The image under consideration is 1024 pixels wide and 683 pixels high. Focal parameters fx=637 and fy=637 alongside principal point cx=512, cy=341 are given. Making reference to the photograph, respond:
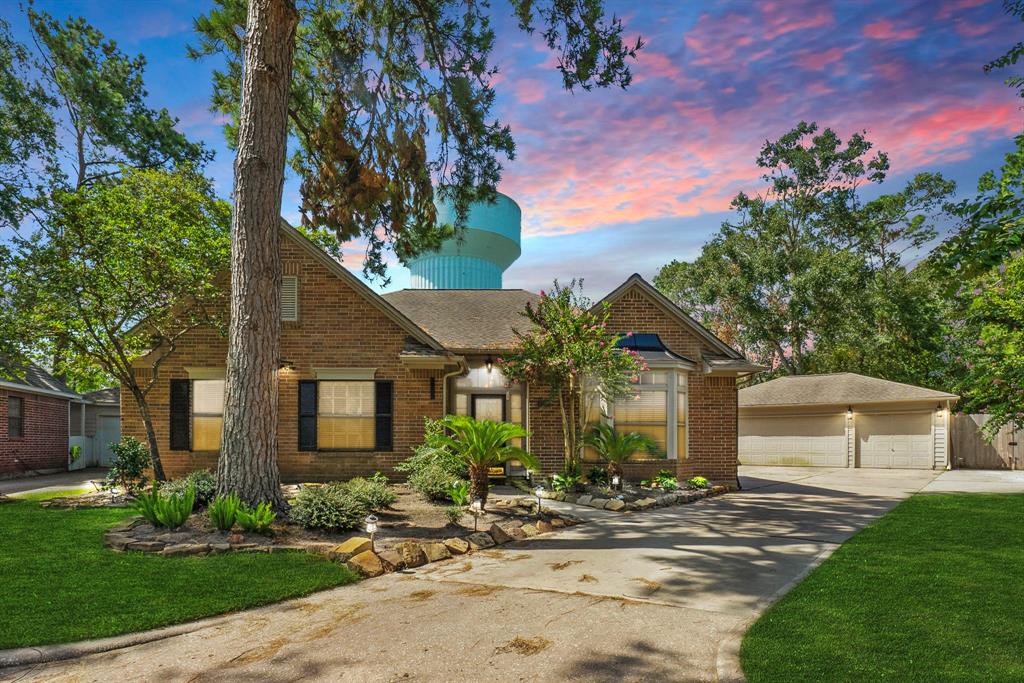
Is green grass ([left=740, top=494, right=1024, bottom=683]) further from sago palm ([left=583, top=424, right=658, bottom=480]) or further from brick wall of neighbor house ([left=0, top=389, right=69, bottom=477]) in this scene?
brick wall of neighbor house ([left=0, top=389, right=69, bottom=477])

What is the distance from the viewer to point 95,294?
13.1 m

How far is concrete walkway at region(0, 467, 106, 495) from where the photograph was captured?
1572 centimetres

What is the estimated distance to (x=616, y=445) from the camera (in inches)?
546

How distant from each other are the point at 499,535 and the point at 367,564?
7.93 ft

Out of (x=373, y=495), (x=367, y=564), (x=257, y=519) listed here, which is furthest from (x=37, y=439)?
(x=367, y=564)

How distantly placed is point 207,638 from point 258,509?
343 cm

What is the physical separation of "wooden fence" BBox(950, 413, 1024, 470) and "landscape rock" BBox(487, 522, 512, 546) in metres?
22.5

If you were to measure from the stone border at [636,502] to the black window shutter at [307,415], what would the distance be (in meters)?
5.62

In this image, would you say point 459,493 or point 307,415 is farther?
point 307,415

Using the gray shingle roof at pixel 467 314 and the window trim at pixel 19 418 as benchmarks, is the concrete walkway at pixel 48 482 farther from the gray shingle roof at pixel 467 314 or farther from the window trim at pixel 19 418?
the gray shingle roof at pixel 467 314

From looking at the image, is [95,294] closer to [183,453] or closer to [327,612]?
[183,453]

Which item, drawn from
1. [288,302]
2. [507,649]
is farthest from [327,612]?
[288,302]

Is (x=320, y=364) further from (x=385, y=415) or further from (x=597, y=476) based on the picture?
(x=597, y=476)

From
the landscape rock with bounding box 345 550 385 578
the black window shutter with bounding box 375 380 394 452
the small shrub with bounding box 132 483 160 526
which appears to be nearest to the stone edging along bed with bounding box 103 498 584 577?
the landscape rock with bounding box 345 550 385 578
